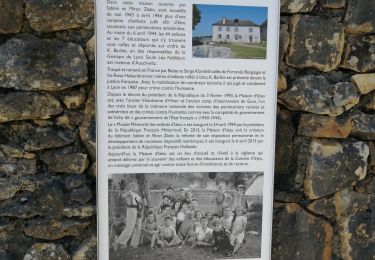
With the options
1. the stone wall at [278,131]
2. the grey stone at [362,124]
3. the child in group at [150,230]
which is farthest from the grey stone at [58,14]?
the grey stone at [362,124]

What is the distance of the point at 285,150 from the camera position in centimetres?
188

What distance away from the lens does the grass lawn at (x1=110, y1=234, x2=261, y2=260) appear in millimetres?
1743

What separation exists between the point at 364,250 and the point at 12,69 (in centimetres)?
174

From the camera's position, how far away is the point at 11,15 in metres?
1.63

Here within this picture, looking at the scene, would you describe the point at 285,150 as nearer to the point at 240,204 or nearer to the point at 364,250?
the point at 240,204

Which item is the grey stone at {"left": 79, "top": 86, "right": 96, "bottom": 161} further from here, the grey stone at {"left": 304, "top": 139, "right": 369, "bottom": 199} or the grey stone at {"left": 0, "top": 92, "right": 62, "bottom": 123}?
the grey stone at {"left": 304, "top": 139, "right": 369, "bottom": 199}

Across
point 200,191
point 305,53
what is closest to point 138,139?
point 200,191

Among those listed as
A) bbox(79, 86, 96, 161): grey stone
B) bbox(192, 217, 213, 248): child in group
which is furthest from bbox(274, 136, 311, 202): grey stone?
bbox(79, 86, 96, 161): grey stone

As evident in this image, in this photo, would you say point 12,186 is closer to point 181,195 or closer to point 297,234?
point 181,195

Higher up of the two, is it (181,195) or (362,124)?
(362,124)

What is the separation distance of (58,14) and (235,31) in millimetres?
701

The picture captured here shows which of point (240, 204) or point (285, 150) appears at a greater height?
point (285, 150)

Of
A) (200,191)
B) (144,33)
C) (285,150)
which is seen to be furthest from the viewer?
(285,150)

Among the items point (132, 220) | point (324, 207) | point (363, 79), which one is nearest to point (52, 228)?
point (132, 220)
